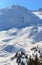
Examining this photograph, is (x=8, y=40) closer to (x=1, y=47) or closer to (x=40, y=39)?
(x=40, y=39)

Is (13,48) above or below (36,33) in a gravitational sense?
below

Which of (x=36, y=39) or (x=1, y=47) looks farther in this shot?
(x=36, y=39)

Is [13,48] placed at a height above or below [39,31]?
below

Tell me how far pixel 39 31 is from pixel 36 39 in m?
15.4

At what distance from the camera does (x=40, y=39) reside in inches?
6978

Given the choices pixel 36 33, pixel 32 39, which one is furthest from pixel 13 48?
pixel 36 33

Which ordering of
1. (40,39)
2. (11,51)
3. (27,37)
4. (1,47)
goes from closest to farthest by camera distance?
(11,51)
(1,47)
(40,39)
(27,37)

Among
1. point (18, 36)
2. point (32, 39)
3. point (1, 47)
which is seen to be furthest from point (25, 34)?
point (1, 47)

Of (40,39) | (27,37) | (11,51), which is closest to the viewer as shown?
(11,51)

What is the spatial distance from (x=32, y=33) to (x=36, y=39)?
15.9 metres

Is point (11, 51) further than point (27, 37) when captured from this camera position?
No

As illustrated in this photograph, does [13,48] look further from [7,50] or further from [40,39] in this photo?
[40,39]

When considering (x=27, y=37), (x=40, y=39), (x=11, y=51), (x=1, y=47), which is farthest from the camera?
(x=27, y=37)

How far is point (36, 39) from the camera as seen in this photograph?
7028 inches
